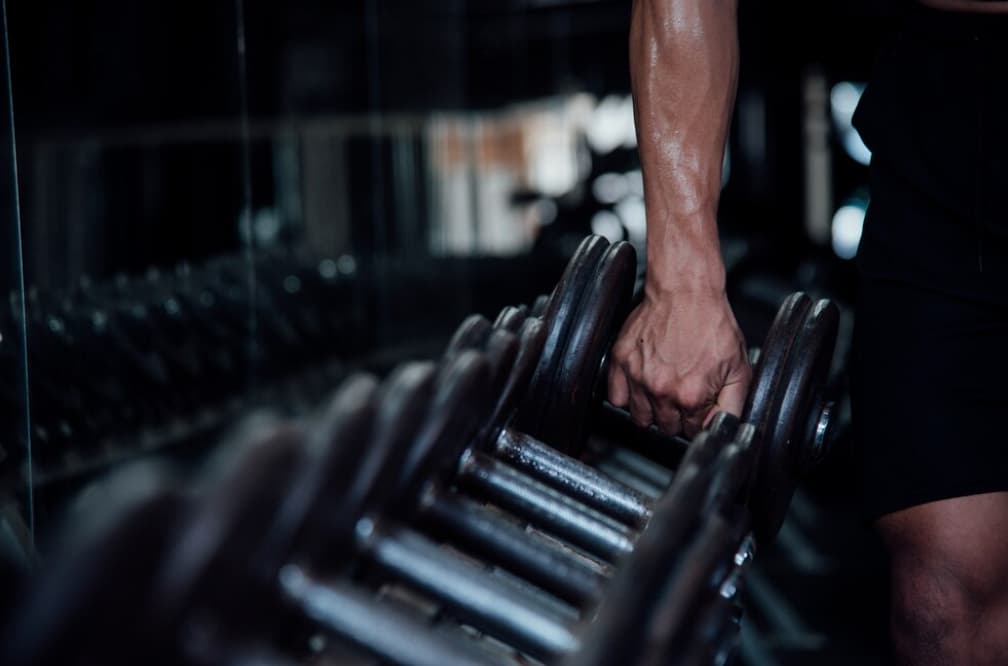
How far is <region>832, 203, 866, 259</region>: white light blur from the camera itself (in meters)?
7.47

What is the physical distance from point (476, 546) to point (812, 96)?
834cm

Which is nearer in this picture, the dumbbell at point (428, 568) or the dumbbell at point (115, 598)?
the dumbbell at point (115, 598)

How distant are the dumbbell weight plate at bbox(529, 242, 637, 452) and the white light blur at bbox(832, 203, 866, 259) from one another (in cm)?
661

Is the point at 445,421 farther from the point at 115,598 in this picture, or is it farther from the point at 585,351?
the point at 585,351

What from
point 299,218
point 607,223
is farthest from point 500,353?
point 607,223

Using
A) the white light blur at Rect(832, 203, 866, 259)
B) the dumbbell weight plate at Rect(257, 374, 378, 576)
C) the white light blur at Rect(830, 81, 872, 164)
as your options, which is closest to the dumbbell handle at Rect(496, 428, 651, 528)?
the dumbbell weight plate at Rect(257, 374, 378, 576)

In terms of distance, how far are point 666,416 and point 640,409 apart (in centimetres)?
3

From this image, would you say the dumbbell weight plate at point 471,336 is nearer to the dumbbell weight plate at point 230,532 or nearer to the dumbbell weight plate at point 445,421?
the dumbbell weight plate at point 445,421

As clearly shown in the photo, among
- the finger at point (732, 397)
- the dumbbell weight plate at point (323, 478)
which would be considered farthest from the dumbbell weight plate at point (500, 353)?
the finger at point (732, 397)

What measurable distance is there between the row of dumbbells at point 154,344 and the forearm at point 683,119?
3.23 feet

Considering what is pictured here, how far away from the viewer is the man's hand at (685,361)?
1106 millimetres

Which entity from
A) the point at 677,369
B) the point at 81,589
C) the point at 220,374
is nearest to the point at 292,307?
the point at 220,374

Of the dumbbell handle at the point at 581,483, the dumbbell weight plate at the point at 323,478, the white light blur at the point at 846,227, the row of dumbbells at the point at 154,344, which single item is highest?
the dumbbell weight plate at the point at 323,478

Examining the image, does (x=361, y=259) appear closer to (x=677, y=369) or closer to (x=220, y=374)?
(x=220, y=374)
